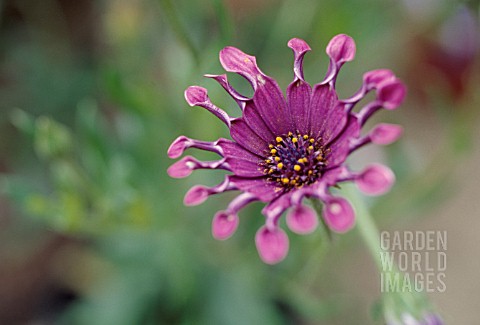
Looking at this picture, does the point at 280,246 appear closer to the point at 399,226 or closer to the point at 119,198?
the point at 119,198

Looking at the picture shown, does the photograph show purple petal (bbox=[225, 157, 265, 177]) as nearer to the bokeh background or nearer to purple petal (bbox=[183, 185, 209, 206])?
purple petal (bbox=[183, 185, 209, 206])

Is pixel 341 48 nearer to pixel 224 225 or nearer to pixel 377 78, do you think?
pixel 377 78

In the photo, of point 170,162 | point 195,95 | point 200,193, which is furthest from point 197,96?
point 170,162

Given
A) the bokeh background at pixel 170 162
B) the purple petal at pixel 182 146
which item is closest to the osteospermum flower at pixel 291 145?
the purple petal at pixel 182 146

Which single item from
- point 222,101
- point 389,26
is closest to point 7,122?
point 222,101

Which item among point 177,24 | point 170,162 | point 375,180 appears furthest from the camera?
point 170,162

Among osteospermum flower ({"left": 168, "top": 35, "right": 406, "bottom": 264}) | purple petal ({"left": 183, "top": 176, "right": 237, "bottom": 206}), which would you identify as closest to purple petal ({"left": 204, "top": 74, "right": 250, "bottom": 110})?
osteospermum flower ({"left": 168, "top": 35, "right": 406, "bottom": 264})
